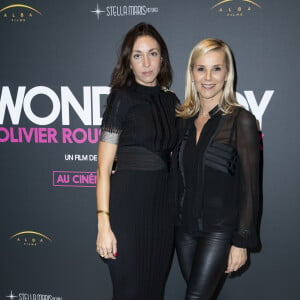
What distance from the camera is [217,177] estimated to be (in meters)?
1.79

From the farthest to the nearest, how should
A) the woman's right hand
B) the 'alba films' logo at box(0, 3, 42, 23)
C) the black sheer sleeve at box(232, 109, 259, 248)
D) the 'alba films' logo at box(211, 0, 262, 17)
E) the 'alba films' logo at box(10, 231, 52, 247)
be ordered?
the 'alba films' logo at box(10, 231, 52, 247)
the 'alba films' logo at box(0, 3, 42, 23)
the 'alba films' logo at box(211, 0, 262, 17)
the woman's right hand
the black sheer sleeve at box(232, 109, 259, 248)

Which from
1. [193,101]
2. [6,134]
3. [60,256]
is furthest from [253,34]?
[60,256]

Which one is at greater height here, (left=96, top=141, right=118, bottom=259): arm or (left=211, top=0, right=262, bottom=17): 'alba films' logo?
(left=211, top=0, right=262, bottom=17): 'alba films' logo

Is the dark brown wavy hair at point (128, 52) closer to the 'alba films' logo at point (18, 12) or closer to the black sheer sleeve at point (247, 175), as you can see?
the black sheer sleeve at point (247, 175)

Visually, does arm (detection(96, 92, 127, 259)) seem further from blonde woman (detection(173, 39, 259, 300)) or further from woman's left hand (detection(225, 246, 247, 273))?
woman's left hand (detection(225, 246, 247, 273))

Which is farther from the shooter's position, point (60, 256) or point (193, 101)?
point (60, 256)

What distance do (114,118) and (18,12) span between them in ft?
4.68

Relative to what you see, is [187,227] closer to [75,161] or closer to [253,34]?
[75,161]

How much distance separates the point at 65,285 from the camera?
2.90 meters

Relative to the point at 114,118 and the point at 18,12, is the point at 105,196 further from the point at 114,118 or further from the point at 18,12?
the point at 18,12

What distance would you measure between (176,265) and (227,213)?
3.87ft

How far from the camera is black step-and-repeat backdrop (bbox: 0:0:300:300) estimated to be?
2.44 m

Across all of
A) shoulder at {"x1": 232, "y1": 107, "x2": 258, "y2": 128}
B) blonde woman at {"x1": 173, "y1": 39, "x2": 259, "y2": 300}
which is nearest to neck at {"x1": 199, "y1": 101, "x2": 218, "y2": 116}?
blonde woman at {"x1": 173, "y1": 39, "x2": 259, "y2": 300}

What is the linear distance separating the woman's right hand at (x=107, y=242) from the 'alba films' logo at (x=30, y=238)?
1.19m
